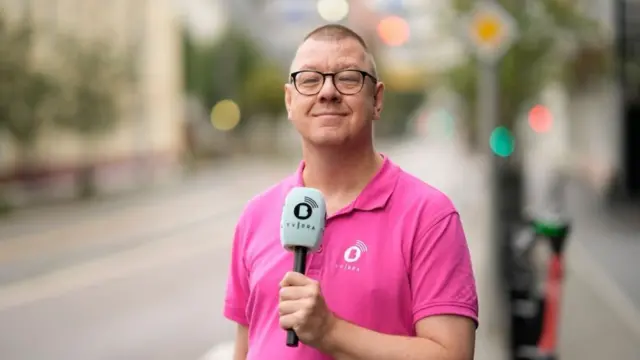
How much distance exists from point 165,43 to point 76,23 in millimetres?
12709

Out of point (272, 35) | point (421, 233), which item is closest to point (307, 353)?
point (421, 233)

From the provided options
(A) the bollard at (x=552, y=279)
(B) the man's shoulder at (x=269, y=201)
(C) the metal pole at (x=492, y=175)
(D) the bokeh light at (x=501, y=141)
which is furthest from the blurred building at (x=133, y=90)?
(B) the man's shoulder at (x=269, y=201)

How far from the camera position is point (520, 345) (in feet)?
23.8

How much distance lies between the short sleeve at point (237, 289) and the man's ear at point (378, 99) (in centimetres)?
50

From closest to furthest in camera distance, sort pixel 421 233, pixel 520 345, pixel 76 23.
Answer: pixel 421 233 → pixel 520 345 → pixel 76 23

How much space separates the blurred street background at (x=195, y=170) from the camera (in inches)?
408

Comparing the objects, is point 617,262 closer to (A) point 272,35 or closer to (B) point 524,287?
(B) point 524,287

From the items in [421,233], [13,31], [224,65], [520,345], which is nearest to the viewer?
[421,233]

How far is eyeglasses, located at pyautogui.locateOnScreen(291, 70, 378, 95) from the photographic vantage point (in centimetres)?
245

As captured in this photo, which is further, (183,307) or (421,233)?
(183,307)

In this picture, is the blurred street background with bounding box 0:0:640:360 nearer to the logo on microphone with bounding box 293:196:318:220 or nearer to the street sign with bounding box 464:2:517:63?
the street sign with bounding box 464:2:517:63

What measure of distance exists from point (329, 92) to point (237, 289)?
68 centimetres

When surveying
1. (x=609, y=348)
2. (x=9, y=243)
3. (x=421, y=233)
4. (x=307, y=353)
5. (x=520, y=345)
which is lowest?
(x=9, y=243)

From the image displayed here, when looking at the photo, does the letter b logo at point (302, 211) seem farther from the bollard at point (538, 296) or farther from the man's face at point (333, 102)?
the bollard at point (538, 296)
